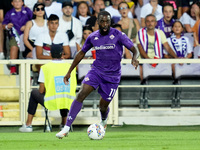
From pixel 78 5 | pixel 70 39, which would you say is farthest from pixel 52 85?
pixel 78 5

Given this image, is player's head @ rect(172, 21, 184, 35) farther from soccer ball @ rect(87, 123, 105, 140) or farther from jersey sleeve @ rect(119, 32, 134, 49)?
soccer ball @ rect(87, 123, 105, 140)

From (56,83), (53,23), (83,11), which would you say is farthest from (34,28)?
(56,83)

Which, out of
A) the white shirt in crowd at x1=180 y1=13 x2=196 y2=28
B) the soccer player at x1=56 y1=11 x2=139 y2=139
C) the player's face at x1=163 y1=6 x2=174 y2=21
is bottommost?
the soccer player at x1=56 y1=11 x2=139 y2=139

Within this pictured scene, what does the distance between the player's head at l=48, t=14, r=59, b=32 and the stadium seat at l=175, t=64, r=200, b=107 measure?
2.69 meters

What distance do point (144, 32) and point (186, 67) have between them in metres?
1.18

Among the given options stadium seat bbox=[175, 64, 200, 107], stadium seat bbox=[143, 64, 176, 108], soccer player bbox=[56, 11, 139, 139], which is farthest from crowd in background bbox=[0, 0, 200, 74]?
soccer player bbox=[56, 11, 139, 139]

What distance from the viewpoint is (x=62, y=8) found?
39.9ft

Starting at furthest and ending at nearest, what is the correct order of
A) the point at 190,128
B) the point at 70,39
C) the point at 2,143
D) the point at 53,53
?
the point at 70,39
the point at 190,128
the point at 53,53
the point at 2,143

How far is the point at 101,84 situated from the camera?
26.3 ft

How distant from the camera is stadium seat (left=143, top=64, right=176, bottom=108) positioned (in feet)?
36.0

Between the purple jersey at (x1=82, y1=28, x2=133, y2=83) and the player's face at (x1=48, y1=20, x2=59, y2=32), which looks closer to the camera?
the purple jersey at (x1=82, y1=28, x2=133, y2=83)

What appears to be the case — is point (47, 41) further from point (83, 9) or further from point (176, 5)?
point (176, 5)

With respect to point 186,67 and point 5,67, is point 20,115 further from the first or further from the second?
point 186,67

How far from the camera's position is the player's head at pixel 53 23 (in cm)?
1121
